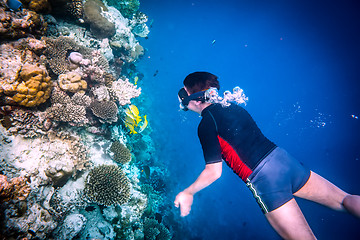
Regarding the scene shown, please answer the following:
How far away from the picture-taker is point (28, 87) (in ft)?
10.8

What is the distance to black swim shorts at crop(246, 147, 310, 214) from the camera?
269cm

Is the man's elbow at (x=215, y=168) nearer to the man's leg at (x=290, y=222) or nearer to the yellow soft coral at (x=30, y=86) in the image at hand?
the man's leg at (x=290, y=222)

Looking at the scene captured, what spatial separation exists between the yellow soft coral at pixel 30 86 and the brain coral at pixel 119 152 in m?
2.35

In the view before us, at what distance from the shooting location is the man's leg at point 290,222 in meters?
2.39

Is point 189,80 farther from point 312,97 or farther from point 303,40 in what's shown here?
point 312,97

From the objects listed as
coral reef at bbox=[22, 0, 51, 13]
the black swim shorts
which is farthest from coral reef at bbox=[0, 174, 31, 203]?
coral reef at bbox=[22, 0, 51, 13]

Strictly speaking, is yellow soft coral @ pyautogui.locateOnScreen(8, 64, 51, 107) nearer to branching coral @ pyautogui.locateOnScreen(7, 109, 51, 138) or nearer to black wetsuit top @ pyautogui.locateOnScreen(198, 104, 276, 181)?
branching coral @ pyautogui.locateOnScreen(7, 109, 51, 138)

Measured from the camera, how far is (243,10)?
1266 inches

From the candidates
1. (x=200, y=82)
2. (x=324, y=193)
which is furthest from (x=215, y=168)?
(x=324, y=193)

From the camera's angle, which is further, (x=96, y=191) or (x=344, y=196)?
(x=96, y=191)

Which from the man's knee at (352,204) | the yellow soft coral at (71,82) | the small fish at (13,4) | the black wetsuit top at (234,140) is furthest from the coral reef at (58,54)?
the man's knee at (352,204)

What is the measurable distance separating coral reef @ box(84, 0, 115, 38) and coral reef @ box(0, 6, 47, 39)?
227cm

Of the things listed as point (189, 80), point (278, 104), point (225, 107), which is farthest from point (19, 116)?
point (278, 104)

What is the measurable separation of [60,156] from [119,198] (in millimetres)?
1928
